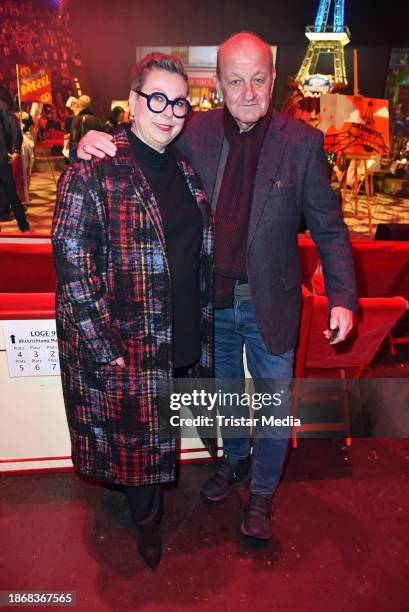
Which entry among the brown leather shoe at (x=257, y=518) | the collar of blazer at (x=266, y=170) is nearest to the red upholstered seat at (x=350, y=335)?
the brown leather shoe at (x=257, y=518)

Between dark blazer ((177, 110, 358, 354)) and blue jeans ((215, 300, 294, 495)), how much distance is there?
0.25 feet

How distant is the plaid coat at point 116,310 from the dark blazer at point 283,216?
0.57ft

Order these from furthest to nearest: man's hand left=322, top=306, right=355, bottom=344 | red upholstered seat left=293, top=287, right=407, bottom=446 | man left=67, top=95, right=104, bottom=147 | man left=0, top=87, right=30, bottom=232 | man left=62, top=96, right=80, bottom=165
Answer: man left=62, top=96, right=80, bottom=165 → man left=67, top=95, right=104, bottom=147 → man left=0, top=87, right=30, bottom=232 → red upholstered seat left=293, top=287, right=407, bottom=446 → man's hand left=322, top=306, right=355, bottom=344

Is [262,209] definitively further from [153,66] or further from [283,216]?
[153,66]

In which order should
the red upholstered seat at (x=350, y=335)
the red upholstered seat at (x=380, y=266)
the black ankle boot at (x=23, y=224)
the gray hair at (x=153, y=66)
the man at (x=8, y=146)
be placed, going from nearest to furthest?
the gray hair at (x=153, y=66) → the red upholstered seat at (x=350, y=335) → the red upholstered seat at (x=380, y=266) → the man at (x=8, y=146) → the black ankle boot at (x=23, y=224)

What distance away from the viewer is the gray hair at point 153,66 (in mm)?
1397

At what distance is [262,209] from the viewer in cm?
167

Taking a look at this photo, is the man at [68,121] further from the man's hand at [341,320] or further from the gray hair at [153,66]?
the man's hand at [341,320]

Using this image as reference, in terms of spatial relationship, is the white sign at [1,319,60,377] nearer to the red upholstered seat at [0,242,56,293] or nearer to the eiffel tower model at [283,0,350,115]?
the red upholstered seat at [0,242,56,293]

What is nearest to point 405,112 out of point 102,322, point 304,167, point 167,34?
point 167,34

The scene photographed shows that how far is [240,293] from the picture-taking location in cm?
185

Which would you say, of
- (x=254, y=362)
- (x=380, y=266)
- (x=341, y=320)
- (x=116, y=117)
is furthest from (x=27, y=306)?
(x=116, y=117)

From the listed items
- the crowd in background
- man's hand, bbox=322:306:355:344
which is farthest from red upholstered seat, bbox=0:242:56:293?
the crowd in background

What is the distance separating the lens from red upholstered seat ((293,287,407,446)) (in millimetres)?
2252
